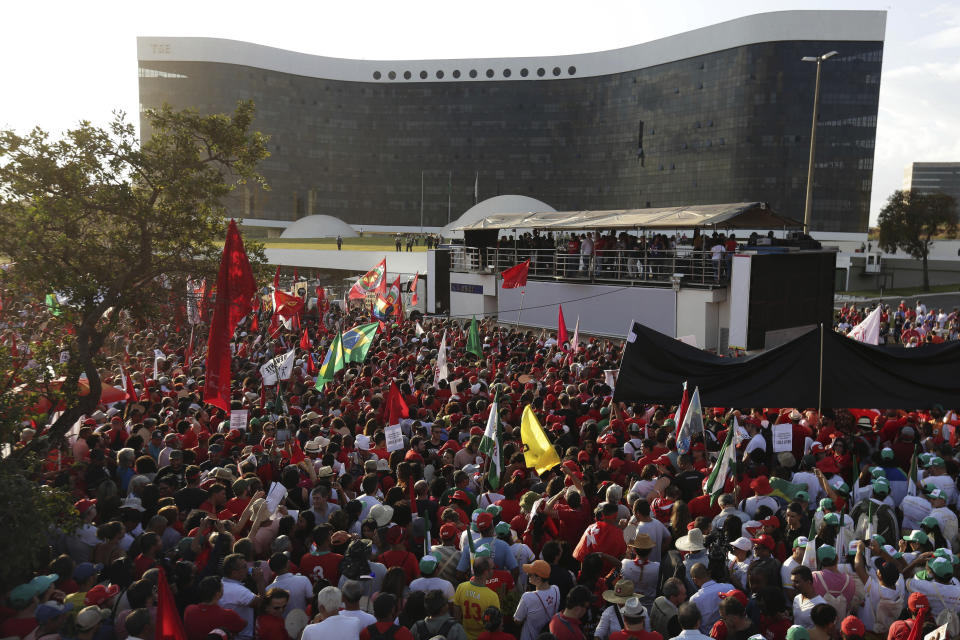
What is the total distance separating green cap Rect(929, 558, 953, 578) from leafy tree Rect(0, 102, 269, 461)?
893 centimetres

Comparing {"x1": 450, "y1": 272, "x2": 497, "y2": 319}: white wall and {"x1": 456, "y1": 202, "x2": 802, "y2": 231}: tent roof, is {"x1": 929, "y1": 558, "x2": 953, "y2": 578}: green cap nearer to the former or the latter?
{"x1": 456, "y1": 202, "x2": 802, "y2": 231}: tent roof

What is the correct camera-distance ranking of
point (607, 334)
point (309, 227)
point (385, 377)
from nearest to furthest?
1. point (385, 377)
2. point (607, 334)
3. point (309, 227)

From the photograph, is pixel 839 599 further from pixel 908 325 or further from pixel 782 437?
pixel 908 325

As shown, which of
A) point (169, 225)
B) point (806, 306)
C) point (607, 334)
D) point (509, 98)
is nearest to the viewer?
point (169, 225)

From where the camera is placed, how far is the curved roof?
81.4 m

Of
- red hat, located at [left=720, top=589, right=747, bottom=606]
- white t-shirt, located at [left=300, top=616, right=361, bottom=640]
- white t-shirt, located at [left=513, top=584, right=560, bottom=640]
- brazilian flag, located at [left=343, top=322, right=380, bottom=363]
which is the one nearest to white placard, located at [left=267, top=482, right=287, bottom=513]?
white t-shirt, located at [left=300, top=616, right=361, bottom=640]

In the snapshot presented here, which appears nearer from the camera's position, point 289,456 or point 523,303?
point 289,456

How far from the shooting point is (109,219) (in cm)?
982

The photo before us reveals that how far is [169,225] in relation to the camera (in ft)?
32.1

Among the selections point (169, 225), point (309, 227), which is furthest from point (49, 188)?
point (309, 227)

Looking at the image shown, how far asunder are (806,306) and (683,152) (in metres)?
76.9

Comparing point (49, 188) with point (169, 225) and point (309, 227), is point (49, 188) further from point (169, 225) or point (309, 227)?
point (309, 227)

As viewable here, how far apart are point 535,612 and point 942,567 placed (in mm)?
2930

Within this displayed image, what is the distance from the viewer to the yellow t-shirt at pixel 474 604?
4820 mm
